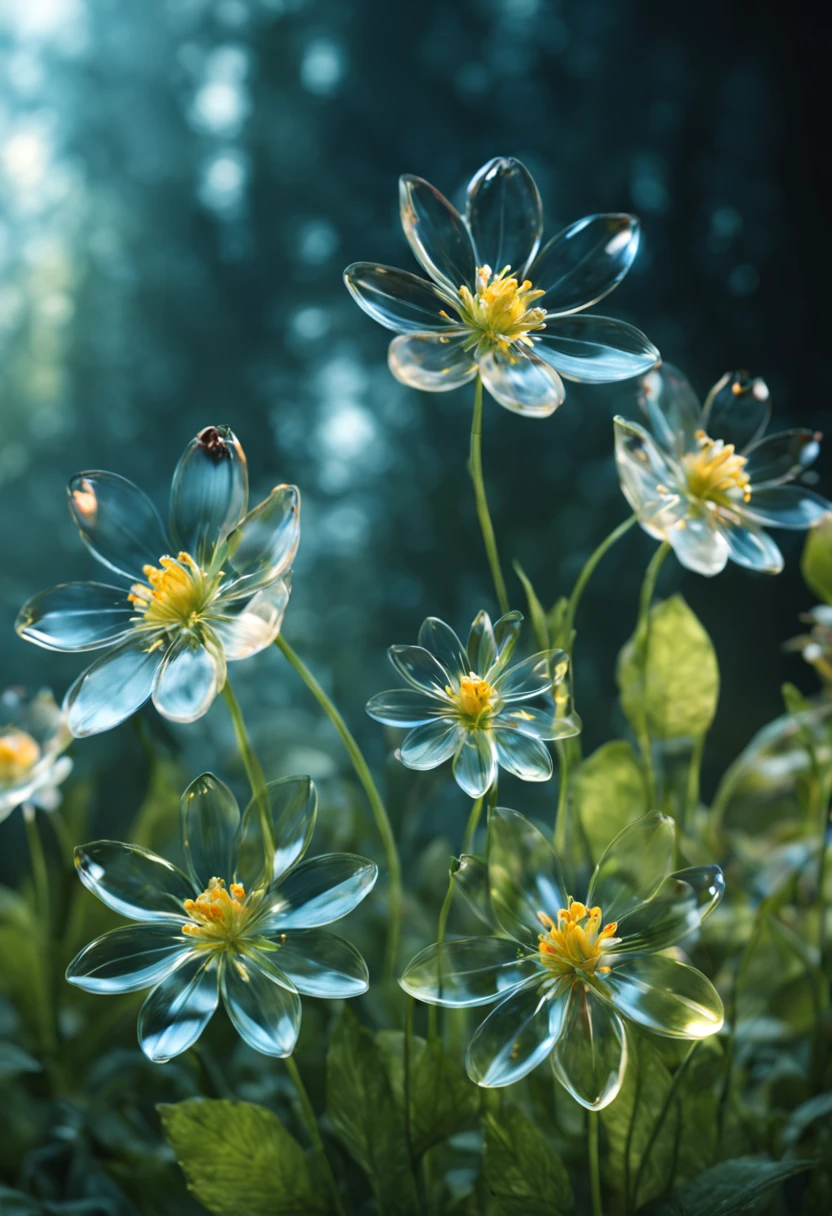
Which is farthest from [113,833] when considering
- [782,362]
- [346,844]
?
[782,362]

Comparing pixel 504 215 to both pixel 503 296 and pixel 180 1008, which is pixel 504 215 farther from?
pixel 180 1008

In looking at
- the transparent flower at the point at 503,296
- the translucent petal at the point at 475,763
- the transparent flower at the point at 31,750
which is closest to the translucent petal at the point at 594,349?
the transparent flower at the point at 503,296

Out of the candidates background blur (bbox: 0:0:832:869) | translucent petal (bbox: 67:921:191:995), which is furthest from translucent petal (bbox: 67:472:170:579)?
background blur (bbox: 0:0:832:869)

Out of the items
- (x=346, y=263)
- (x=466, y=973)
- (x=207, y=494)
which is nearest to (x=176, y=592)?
(x=207, y=494)

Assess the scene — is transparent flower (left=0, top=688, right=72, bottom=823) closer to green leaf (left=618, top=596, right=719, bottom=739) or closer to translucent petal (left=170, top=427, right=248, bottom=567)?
translucent petal (left=170, top=427, right=248, bottom=567)

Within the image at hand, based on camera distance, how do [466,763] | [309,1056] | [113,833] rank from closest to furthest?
[466,763] → [309,1056] → [113,833]

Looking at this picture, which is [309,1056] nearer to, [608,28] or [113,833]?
[113,833]
